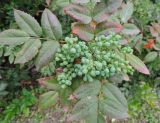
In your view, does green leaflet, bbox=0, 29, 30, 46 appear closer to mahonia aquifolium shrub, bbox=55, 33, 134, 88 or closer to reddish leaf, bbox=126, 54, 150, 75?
mahonia aquifolium shrub, bbox=55, 33, 134, 88

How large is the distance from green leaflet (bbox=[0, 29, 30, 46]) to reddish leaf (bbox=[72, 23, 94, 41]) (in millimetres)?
195

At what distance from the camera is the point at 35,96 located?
2.56 meters

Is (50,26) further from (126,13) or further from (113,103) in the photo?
(126,13)

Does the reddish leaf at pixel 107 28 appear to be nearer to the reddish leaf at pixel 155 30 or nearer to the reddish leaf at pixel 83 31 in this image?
the reddish leaf at pixel 83 31

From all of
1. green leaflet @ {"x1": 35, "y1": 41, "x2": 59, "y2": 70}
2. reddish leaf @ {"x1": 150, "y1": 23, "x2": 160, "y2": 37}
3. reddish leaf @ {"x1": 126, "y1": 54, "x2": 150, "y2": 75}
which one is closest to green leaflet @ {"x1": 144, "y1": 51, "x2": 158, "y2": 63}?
reddish leaf @ {"x1": 150, "y1": 23, "x2": 160, "y2": 37}

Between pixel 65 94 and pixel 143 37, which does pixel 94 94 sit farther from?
pixel 143 37

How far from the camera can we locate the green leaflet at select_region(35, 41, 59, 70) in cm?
134

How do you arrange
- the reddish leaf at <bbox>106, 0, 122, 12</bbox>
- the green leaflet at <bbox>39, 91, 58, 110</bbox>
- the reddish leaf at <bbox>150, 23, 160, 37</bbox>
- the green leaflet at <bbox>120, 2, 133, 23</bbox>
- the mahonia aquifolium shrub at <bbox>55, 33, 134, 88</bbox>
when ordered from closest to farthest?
the mahonia aquifolium shrub at <bbox>55, 33, 134, 88</bbox>, the reddish leaf at <bbox>106, 0, 122, 12</bbox>, the green leaflet at <bbox>39, 91, 58, 110</bbox>, the green leaflet at <bbox>120, 2, 133, 23</bbox>, the reddish leaf at <bbox>150, 23, 160, 37</bbox>

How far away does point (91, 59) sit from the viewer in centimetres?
129

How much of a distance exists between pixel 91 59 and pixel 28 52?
0.82 ft

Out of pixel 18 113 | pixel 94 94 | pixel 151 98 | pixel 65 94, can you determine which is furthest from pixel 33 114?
pixel 94 94

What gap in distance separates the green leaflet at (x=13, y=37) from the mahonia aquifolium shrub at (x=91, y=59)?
0.51ft

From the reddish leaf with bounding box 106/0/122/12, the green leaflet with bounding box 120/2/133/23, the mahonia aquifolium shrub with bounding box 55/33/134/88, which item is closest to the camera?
the mahonia aquifolium shrub with bounding box 55/33/134/88

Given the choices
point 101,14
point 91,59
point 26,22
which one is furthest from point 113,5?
point 26,22
